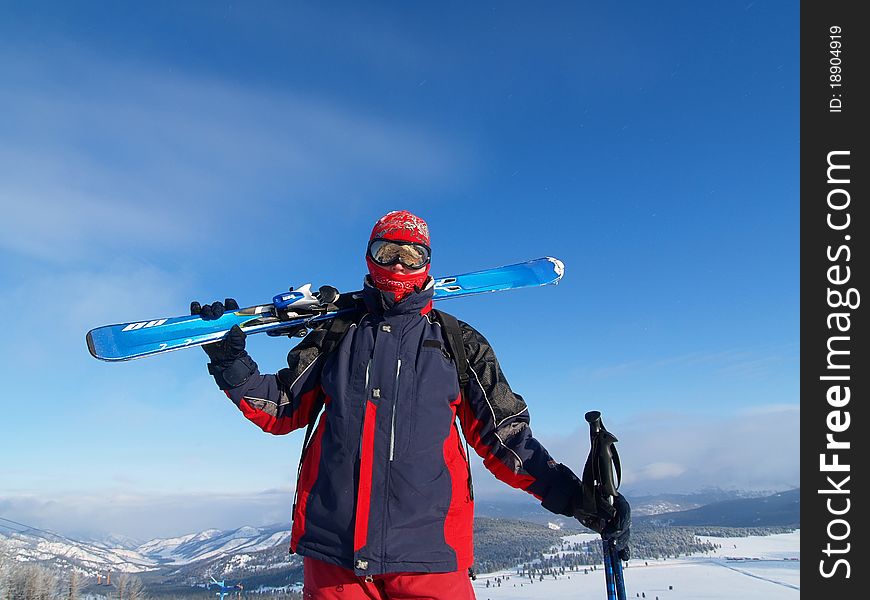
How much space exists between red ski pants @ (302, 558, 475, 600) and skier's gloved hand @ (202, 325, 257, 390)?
4.03 feet

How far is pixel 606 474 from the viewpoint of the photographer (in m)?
3.20

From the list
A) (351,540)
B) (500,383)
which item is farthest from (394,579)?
(500,383)

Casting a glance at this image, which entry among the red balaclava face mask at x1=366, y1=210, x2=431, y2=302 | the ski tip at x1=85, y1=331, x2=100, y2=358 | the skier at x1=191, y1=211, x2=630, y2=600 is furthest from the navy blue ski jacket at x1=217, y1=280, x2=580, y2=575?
the ski tip at x1=85, y1=331, x2=100, y2=358

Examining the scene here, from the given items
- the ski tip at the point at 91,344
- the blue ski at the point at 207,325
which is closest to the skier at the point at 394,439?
the blue ski at the point at 207,325

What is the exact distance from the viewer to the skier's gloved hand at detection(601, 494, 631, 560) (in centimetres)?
319

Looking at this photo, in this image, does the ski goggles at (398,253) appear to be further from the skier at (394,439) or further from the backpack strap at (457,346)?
the backpack strap at (457,346)

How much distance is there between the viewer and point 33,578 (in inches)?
2053

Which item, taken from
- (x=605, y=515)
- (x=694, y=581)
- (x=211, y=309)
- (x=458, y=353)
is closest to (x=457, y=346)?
(x=458, y=353)

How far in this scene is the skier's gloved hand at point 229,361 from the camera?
3.36 m

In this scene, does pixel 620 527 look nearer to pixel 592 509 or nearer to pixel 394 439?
pixel 592 509

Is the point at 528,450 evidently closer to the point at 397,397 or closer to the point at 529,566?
the point at 397,397

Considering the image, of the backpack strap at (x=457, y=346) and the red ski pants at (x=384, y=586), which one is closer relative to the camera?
the red ski pants at (x=384, y=586)

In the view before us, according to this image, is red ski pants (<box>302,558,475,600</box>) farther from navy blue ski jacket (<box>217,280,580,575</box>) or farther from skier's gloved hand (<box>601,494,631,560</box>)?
skier's gloved hand (<box>601,494,631,560</box>)

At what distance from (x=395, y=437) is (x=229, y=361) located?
1173mm
